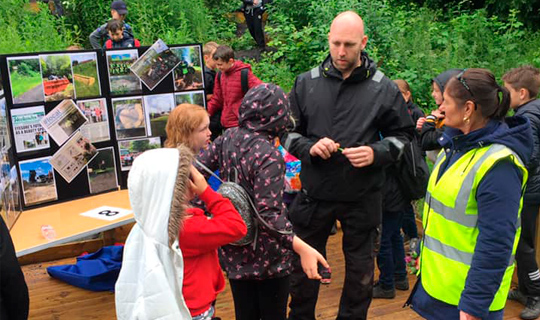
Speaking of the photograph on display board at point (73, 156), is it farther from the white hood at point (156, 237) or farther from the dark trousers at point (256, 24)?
the dark trousers at point (256, 24)

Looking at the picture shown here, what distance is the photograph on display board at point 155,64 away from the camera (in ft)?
13.9

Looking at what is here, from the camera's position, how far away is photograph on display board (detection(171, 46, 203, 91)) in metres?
4.41

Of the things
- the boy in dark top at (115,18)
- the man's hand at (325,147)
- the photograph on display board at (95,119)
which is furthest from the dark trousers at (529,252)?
the boy in dark top at (115,18)

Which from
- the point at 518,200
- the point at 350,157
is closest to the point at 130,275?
the point at 350,157

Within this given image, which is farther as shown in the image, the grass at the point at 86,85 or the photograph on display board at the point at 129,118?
the photograph on display board at the point at 129,118

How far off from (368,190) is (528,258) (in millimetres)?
1658

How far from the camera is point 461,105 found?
229 centimetres

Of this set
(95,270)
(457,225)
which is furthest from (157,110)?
(457,225)

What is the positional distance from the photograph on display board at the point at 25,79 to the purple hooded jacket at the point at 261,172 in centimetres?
165

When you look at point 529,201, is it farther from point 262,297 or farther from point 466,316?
point 262,297

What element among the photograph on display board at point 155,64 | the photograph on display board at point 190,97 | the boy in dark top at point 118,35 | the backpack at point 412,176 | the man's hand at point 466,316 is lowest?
the man's hand at point 466,316

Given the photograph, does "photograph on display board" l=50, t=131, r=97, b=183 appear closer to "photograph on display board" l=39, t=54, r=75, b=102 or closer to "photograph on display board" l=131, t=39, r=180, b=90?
"photograph on display board" l=39, t=54, r=75, b=102

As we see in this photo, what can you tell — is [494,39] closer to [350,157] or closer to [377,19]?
[377,19]

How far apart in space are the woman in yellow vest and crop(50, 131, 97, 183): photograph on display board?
8.66 ft
